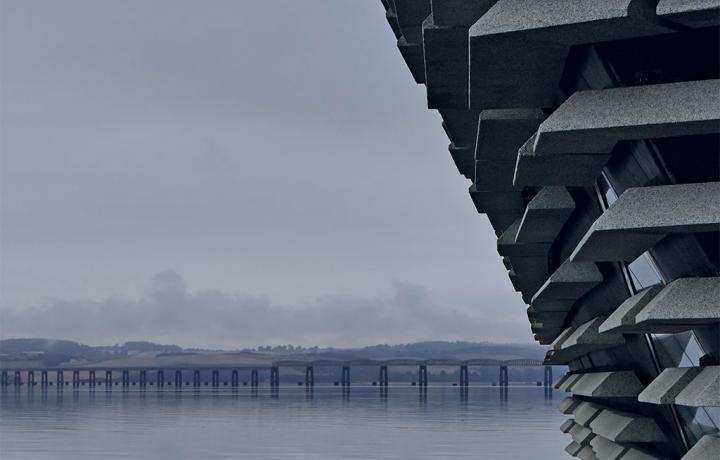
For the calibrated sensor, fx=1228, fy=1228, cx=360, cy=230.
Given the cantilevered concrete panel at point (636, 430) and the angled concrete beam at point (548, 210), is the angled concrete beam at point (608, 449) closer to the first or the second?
the cantilevered concrete panel at point (636, 430)

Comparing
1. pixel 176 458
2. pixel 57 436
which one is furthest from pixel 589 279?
pixel 57 436

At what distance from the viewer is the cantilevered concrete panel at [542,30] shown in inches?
247

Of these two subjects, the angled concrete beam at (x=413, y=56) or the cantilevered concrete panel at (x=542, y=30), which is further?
the angled concrete beam at (x=413, y=56)

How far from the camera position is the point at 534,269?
70.0 feet

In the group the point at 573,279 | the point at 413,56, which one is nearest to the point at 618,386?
the point at 573,279

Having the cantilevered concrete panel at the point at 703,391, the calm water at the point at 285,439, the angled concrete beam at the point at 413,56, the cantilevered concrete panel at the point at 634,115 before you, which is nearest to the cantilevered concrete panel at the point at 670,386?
the cantilevered concrete panel at the point at 703,391

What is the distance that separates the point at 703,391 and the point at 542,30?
8.14 feet

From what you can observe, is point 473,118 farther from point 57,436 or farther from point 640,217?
point 57,436

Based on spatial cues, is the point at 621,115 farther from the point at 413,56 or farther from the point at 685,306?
the point at 413,56

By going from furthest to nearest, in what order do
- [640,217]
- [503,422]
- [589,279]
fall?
[503,422] < [589,279] < [640,217]

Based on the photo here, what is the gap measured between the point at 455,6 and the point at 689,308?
235cm

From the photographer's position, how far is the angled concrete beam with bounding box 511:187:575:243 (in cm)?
1270

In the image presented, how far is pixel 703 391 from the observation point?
291 inches

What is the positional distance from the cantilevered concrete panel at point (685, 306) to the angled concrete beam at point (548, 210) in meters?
4.75
